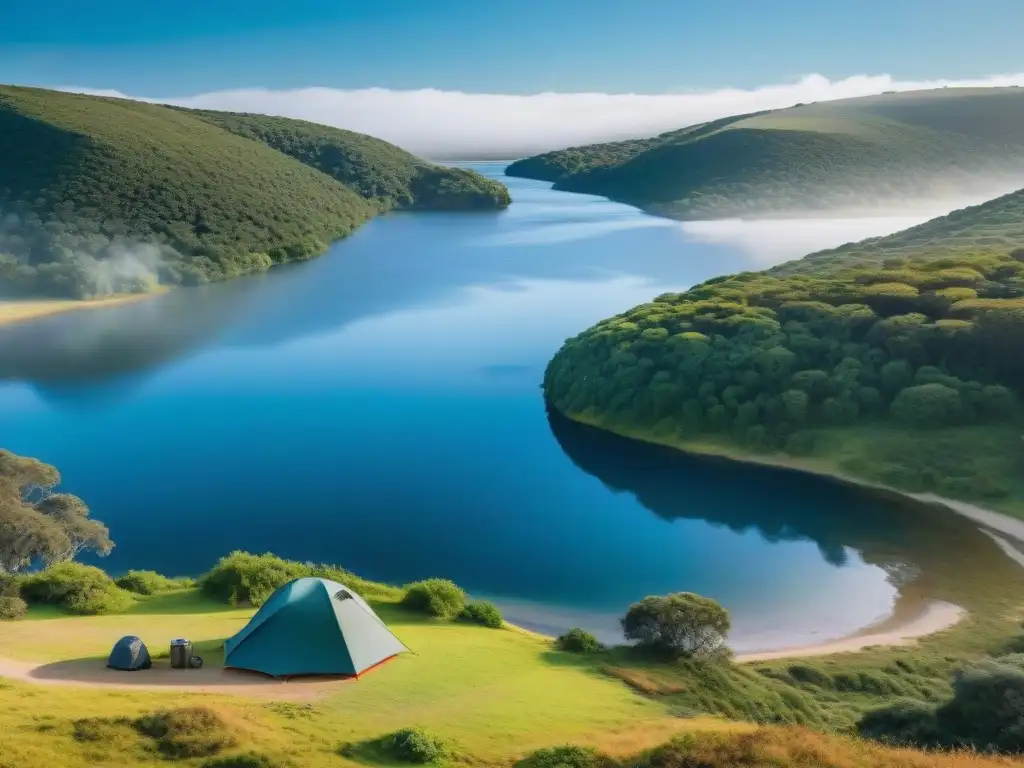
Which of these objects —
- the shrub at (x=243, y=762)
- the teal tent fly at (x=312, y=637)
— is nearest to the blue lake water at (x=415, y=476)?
the teal tent fly at (x=312, y=637)

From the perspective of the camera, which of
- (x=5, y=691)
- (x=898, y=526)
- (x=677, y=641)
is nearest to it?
(x=5, y=691)

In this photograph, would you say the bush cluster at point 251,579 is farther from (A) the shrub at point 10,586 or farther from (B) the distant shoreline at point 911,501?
(B) the distant shoreline at point 911,501

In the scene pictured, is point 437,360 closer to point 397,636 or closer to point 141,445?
point 141,445

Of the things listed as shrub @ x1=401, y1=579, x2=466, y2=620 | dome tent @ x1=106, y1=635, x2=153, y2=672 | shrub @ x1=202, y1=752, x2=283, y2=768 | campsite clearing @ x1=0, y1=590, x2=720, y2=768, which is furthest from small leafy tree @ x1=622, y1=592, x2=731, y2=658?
shrub @ x1=202, y1=752, x2=283, y2=768

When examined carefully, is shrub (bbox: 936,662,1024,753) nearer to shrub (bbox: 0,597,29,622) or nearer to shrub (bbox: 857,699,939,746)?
shrub (bbox: 857,699,939,746)

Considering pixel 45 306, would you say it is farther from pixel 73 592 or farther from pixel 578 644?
pixel 578 644

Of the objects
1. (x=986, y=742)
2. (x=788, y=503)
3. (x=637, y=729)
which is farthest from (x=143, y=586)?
(x=788, y=503)
